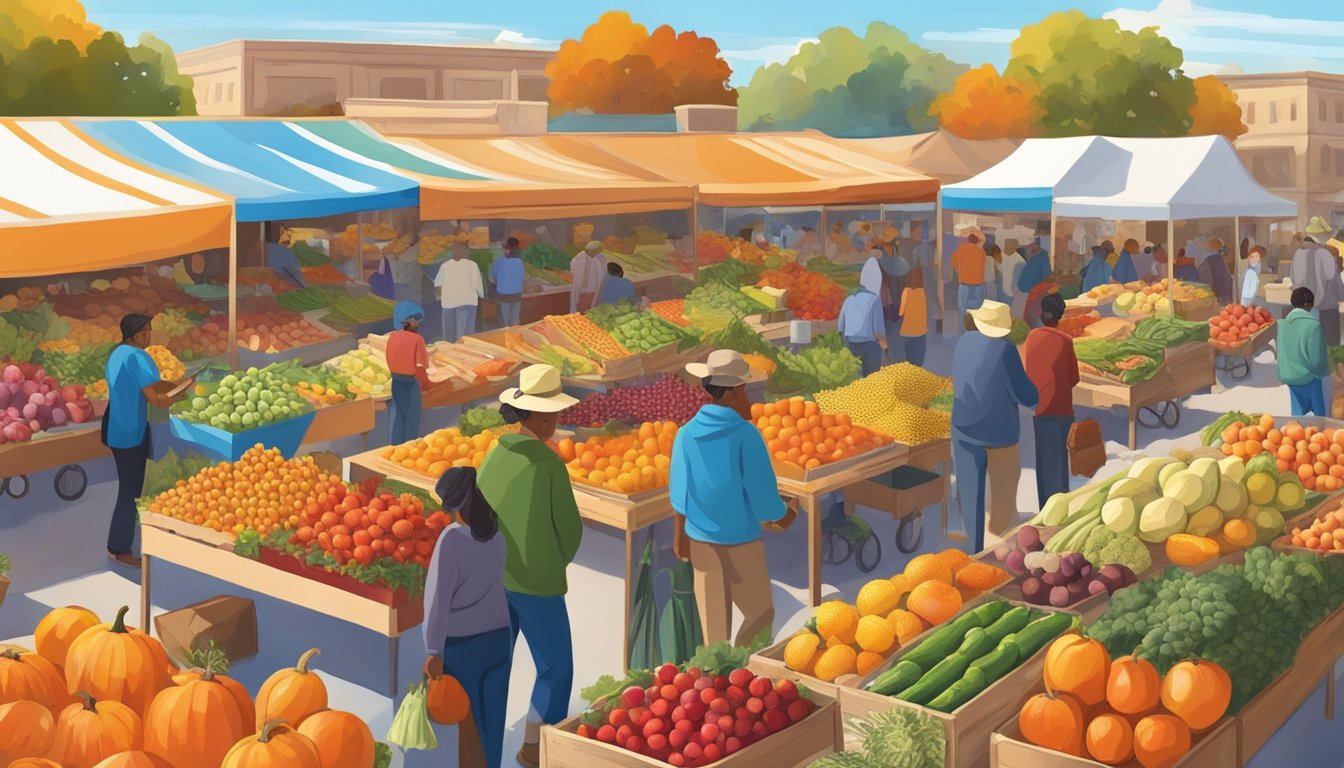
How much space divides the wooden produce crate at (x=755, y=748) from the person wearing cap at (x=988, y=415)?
3556 millimetres

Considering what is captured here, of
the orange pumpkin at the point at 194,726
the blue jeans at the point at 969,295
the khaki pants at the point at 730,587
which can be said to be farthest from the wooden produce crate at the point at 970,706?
the blue jeans at the point at 969,295

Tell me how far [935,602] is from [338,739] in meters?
2.83

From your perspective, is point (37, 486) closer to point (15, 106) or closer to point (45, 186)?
point (45, 186)

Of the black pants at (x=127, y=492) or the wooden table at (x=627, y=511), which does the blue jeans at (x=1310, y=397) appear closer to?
the wooden table at (x=627, y=511)

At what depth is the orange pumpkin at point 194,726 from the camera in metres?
3.67

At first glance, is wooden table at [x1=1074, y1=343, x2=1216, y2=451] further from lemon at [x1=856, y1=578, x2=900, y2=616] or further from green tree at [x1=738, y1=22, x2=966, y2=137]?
green tree at [x1=738, y1=22, x2=966, y2=137]

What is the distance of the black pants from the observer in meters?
8.37

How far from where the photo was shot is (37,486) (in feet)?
33.7

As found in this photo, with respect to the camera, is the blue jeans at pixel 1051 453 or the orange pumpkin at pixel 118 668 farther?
the blue jeans at pixel 1051 453

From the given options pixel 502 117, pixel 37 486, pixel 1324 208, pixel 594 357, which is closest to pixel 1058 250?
pixel 502 117

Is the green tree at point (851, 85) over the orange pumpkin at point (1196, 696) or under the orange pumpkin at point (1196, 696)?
over

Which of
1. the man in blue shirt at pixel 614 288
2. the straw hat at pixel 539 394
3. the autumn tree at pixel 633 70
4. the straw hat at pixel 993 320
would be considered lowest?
the straw hat at pixel 539 394

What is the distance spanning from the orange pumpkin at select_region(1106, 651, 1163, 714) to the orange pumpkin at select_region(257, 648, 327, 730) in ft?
8.98

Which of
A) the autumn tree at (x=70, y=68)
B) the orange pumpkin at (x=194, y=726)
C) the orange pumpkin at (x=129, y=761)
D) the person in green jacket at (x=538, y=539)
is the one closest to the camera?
the orange pumpkin at (x=129, y=761)
